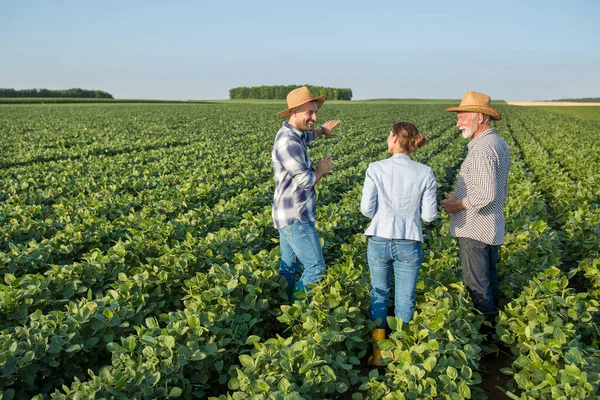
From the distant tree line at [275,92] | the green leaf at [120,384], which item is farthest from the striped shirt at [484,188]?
the distant tree line at [275,92]

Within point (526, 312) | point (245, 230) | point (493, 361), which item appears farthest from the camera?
point (245, 230)

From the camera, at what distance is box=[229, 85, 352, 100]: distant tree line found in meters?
→ 124

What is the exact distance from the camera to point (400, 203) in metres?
3.56

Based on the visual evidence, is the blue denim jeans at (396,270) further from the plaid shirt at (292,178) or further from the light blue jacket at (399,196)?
the plaid shirt at (292,178)

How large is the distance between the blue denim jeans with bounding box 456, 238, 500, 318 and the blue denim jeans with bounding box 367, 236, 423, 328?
710mm

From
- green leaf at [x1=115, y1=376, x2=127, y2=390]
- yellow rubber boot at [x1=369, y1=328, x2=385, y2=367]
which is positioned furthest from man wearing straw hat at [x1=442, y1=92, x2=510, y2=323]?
green leaf at [x1=115, y1=376, x2=127, y2=390]

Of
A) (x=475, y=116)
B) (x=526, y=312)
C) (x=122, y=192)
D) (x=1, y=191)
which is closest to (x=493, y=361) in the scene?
(x=526, y=312)

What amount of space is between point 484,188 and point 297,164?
1.61 m

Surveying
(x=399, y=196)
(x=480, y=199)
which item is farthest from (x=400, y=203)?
(x=480, y=199)

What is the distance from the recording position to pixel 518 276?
193 inches

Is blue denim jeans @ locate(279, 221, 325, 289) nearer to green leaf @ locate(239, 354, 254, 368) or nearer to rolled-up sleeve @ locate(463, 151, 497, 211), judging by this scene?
green leaf @ locate(239, 354, 254, 368)

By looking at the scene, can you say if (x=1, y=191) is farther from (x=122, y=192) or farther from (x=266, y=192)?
(x=266, y=192)

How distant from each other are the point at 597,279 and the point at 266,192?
5.94 m

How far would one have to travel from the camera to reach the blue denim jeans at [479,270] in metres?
4.16
